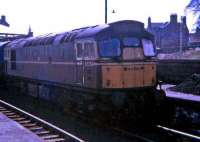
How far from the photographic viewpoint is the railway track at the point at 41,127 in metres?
12.5

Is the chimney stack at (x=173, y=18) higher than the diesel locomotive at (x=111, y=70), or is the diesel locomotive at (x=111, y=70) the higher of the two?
the chimney stack at (x=173, y=18)

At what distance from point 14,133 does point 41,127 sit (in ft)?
5.11

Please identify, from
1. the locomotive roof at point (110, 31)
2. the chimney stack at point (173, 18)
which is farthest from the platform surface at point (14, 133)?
the chimney stack at point (173, 18)

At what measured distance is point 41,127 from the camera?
14500mm

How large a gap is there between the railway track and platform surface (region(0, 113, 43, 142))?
13.6 inches

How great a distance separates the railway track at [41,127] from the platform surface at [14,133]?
35 cm

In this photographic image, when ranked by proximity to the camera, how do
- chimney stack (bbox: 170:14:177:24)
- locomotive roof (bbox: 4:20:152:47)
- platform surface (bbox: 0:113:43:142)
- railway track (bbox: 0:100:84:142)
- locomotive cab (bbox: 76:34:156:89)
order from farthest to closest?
chimney stack (bbox: 170:14:177:24) < locomotive roof (bbox: 4:20:152:47) < locomotive cab (bbox: 76:34:156:89) < railway track (bbox: 0:100:84:142) < platform surface (bbox: 0:113:43:142)

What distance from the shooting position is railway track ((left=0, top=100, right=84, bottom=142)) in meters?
12.5

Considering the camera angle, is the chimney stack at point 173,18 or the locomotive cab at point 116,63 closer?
the locomotive cab at point 116,63

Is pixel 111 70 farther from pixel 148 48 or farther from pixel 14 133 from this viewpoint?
pixel 14 133

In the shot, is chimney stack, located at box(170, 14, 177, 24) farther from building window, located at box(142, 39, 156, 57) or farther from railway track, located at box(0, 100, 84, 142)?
building window, located at box(142, 39, 156, 57)

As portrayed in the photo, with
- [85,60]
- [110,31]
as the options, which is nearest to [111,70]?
[85,60]

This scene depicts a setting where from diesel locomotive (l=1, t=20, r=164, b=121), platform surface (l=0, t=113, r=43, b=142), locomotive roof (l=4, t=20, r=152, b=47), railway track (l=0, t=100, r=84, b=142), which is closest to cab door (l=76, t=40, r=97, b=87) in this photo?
diesel locomotive (l=1, t=20, r=164, b=121)

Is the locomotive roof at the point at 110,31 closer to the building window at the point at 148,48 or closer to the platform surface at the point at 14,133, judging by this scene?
the building window at the point at 148,48
